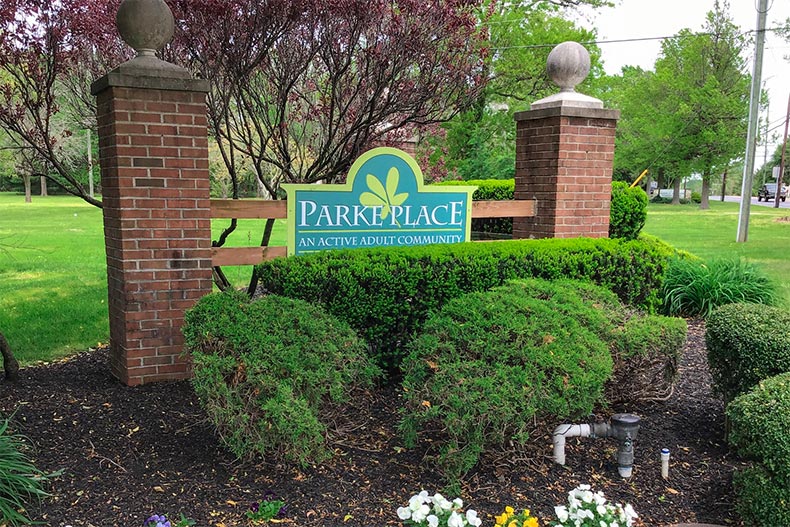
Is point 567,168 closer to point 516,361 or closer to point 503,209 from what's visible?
point 503,209

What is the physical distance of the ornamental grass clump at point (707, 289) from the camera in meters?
7.03

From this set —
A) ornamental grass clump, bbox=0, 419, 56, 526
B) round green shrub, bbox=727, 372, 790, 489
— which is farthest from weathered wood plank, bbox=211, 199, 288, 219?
round green shrub, bbox=727, 372, 790, 489

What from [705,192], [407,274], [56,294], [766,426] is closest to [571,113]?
[407,274]

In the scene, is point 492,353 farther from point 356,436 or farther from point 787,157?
point 787,157

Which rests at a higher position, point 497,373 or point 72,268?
point 497,373

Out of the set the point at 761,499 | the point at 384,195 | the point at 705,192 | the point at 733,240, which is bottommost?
the point at 733,240

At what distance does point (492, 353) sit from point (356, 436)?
3.19ft

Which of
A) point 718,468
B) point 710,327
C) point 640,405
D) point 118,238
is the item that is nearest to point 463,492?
point 718,468

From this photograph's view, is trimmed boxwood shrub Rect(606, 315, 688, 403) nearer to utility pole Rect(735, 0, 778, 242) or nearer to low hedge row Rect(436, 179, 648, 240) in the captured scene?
low hedge row Rect(436, 179, 648, 240)

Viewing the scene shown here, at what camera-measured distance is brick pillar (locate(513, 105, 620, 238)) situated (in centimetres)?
554

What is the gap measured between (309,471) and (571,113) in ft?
12.8

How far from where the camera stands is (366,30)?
5223mm

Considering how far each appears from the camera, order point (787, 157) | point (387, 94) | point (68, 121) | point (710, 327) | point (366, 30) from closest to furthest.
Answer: point (710, 327) < point (366, 30) < point (387, 94) < point (68, 121) < point (787, 157)

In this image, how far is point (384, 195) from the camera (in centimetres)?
507
